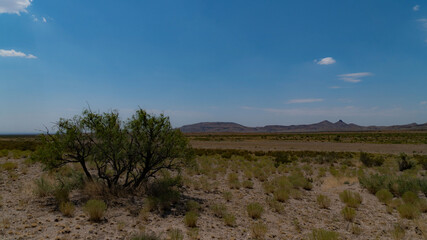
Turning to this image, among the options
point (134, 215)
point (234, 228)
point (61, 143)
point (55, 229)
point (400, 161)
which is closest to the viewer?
point (55, 229)

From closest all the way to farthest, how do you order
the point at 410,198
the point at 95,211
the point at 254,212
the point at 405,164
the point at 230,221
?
1. the point at 95,211
2. the point at 230,221
3. the point at 254,212
4. the point at 410,198
5. the point at 405,164

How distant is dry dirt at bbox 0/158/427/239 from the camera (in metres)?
6.53

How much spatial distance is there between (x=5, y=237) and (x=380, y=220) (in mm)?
11271

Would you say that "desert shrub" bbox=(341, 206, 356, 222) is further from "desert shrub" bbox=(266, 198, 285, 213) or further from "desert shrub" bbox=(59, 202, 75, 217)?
"desert shrub" bbox=(59, 202, 75, 217)

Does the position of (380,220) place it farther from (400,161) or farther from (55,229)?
(400,161)

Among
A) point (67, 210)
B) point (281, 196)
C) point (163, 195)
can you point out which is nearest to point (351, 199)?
point (281, 196)

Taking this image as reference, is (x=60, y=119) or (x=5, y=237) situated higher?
(x=60, y=119)

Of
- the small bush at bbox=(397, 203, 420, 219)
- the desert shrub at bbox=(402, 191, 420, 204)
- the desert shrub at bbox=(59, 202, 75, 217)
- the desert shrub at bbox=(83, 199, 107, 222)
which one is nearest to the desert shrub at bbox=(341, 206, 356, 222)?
the small bush at bbox=(397, 203, 420, 219)

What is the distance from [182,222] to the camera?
25.5ft

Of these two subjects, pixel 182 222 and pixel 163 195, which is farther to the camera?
pixel 163 195

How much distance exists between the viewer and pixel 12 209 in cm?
789

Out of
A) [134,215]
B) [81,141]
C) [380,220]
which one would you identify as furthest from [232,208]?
[81,141]

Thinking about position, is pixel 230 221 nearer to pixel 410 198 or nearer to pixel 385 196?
pixel 385 196

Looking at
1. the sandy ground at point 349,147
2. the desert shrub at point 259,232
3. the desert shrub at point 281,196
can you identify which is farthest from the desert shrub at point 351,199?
the sandy ground at point 349,147
